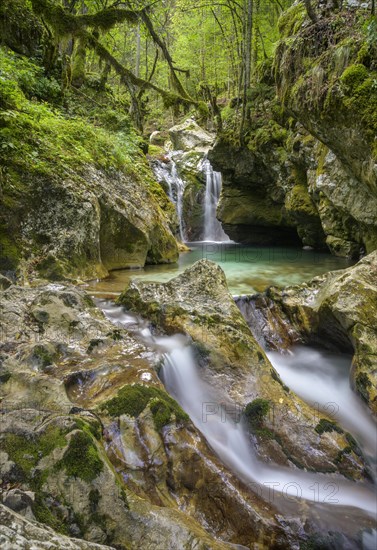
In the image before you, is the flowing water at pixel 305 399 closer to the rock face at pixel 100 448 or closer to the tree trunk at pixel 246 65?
the rock face at pixel 100 448

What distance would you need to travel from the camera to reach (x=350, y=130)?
19.0 ft

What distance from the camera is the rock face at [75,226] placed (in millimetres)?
5871

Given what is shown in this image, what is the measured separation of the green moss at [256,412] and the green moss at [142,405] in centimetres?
86

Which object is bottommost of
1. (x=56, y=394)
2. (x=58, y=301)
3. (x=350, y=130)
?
(x=56, y=394)

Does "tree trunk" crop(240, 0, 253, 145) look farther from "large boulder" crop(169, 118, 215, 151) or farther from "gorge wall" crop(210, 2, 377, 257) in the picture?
"large boulder" crop(169, 118, 215, 151)

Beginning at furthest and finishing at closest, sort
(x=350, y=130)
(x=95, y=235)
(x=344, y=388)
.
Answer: (x=95, y=235), (x=350, y=130), (x=344, y=388)

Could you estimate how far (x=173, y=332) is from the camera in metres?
4.24

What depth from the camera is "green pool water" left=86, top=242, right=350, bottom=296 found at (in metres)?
7.00

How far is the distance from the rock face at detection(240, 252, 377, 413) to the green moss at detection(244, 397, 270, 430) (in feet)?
4.21

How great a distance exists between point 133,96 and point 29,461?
1061cm

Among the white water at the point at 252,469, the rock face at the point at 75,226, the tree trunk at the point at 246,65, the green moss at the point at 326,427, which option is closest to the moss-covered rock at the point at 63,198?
the rock face at the point at 75,226

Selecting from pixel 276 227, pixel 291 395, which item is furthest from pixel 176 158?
pixel 291 395

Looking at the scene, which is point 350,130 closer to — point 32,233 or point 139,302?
point 139,302

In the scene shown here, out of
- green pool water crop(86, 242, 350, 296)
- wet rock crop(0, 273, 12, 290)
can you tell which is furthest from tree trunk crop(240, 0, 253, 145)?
wet rock crop(0, 273, 12, 290)
